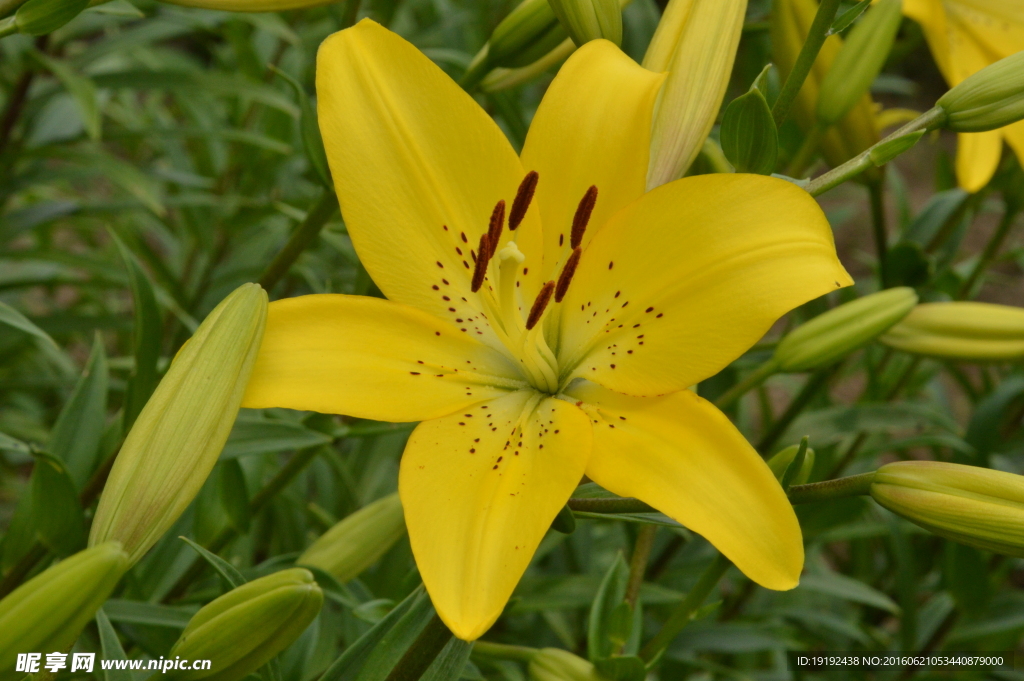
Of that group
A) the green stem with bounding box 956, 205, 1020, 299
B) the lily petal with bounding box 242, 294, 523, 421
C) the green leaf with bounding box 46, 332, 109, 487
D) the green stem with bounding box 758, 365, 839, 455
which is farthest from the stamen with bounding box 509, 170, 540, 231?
the green stem with bounding box 956, 205, 1020, 299

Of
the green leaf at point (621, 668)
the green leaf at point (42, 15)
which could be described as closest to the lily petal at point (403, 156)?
the green leaf at point (42, 15)

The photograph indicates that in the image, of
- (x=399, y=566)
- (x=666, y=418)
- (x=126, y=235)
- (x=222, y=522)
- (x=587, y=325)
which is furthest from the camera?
(x=126, y=235)

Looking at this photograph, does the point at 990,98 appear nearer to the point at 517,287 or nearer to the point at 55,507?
the point at 517,287

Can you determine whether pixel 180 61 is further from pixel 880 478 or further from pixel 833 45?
pixel 880 478

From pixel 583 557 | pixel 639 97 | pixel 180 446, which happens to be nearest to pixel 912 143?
pixel 639 97

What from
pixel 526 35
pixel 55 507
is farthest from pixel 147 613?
pixel 526 35

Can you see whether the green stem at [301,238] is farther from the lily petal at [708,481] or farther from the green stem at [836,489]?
the green stem at [836,489]
